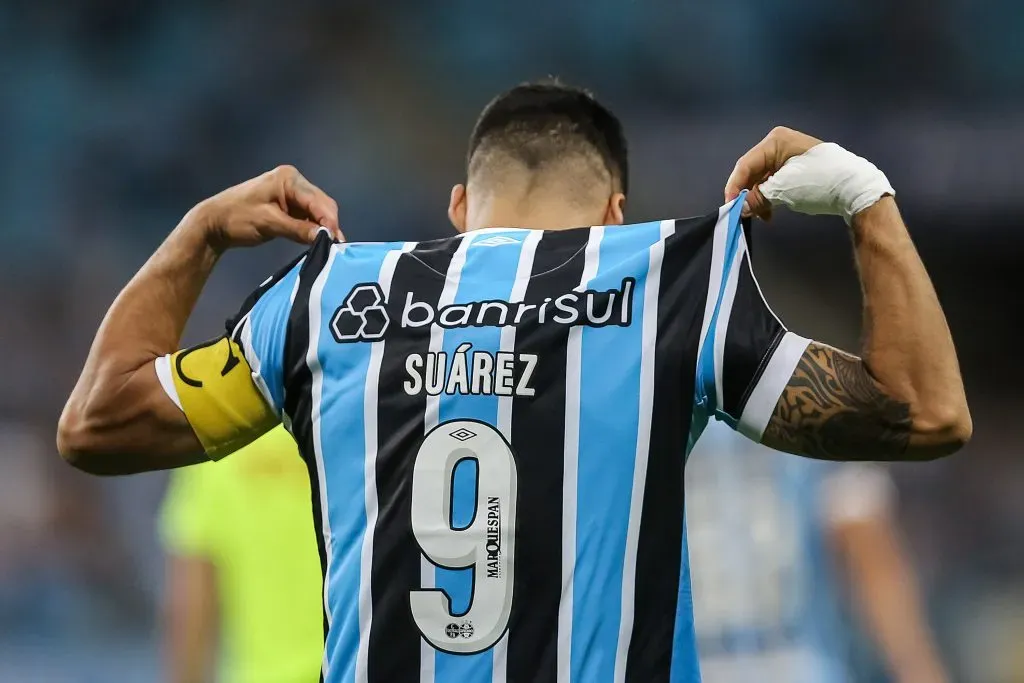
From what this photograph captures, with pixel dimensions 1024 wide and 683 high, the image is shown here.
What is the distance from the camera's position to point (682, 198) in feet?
18.4

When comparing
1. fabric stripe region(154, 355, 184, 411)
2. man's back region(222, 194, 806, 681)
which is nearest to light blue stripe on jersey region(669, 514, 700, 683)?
man's back region(222, 194, 806, 681)

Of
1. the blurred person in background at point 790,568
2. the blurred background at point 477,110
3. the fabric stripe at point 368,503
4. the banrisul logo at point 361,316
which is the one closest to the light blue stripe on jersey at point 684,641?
the fabric stripe at point 368,503

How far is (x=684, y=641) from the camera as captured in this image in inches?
53.7

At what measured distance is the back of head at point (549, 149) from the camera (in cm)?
173

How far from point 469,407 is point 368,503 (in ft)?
0.56

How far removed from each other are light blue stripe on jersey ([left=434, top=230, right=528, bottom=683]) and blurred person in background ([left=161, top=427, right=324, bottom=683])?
116cm

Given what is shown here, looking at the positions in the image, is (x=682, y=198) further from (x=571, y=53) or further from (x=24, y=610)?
(x=24, y=610)

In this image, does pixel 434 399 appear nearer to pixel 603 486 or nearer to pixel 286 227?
pixel 603 486

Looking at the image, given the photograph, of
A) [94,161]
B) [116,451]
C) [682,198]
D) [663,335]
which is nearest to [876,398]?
[663,335]

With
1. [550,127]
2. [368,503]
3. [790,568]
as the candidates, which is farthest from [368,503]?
[790,568]

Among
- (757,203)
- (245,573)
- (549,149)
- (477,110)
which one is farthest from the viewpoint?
(477,110)

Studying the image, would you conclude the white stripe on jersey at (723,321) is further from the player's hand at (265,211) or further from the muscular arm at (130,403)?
the muscular arm at (130,403)

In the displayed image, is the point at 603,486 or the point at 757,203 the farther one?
the point at 757,203

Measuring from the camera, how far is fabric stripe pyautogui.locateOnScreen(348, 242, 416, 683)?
1396 mm
